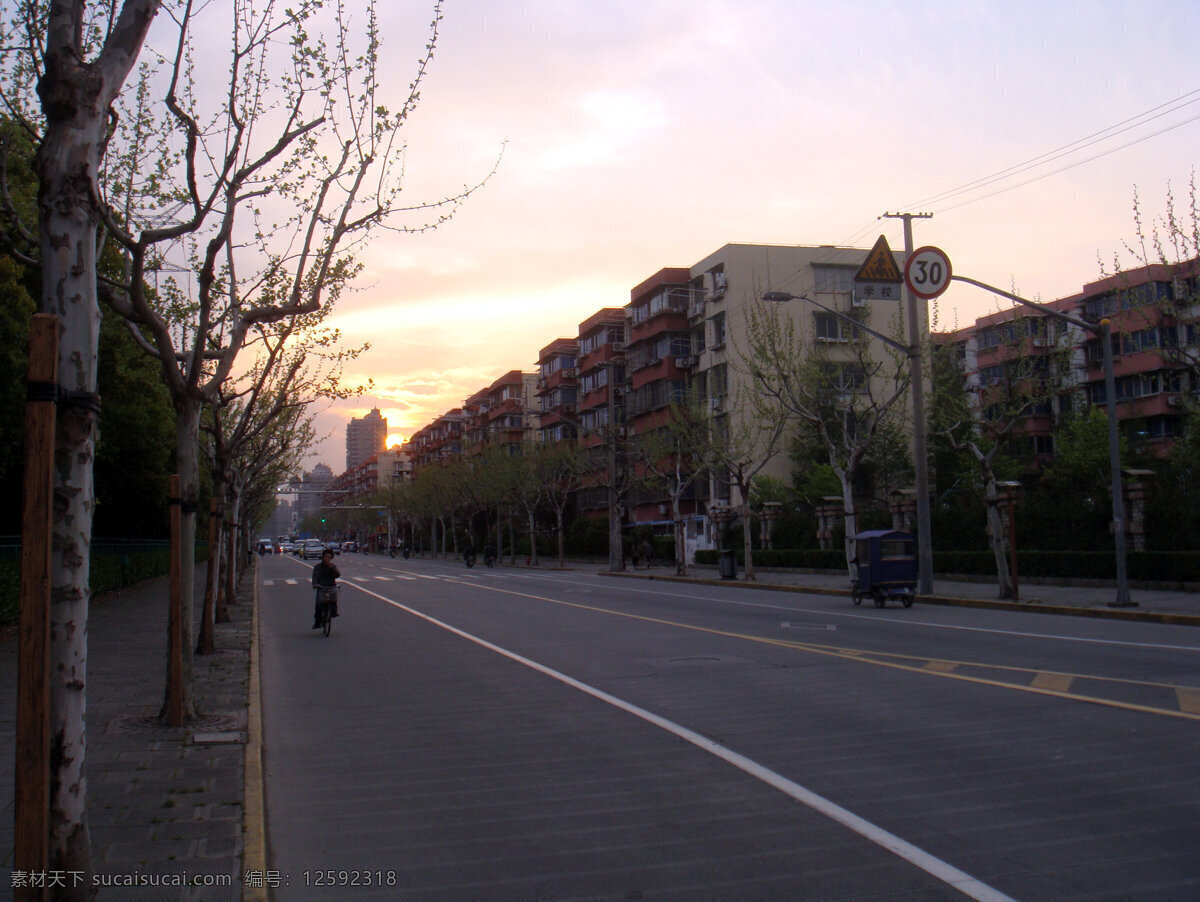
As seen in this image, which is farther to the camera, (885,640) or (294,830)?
(885,640)

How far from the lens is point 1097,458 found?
4681cm

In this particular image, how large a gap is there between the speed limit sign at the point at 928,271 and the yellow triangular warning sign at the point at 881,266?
3.19 ft

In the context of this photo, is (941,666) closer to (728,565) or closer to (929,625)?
(929,625)

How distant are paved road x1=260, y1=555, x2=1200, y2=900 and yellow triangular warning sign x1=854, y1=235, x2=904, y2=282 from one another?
457 inches

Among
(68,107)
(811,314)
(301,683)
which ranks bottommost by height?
(301,683)

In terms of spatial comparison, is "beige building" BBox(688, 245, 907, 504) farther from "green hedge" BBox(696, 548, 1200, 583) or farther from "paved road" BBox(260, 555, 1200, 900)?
"paved road" BBox(260, 555, 1200, 900)

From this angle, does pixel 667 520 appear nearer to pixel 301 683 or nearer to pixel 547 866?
pixel 301 683

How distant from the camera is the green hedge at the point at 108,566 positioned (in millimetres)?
17500

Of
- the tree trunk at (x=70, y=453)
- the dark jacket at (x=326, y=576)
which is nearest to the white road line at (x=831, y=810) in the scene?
the tree trunk at (x=70, y=453)

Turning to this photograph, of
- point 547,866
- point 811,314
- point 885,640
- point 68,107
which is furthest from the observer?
point 811,314

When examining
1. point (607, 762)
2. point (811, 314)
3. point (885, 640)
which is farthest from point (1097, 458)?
point (607, 762)

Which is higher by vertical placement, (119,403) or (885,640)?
(119,403)

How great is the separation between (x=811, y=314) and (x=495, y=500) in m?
29.0

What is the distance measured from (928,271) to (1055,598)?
8324 mm
